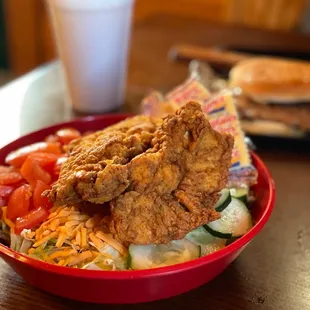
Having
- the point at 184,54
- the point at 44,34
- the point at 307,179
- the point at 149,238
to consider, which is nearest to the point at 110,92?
the point at 184,54

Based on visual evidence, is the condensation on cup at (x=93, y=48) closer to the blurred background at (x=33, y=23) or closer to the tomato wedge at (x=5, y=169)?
the tomato wedge at (x=5, y=169)

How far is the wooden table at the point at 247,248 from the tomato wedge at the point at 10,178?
0.46 feet

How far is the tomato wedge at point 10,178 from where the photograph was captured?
933mm

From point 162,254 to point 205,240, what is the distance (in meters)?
0.08

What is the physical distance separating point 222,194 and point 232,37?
1373 millimetres

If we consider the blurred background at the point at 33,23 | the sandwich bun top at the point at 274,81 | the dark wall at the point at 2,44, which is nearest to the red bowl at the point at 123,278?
the sandwich bun top at the point at 274,81

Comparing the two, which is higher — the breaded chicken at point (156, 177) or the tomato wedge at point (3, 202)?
the breaded chicken at point (156, 177)

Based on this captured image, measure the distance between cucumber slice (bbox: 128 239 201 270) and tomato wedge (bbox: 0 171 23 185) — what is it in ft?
0.89

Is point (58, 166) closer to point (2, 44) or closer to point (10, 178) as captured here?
point (10, 178)

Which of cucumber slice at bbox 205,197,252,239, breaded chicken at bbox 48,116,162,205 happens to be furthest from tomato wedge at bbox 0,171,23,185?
cucumber slice at bbox 205,197,252,239

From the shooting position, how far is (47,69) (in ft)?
5.95

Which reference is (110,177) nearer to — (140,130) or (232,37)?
(140,130)

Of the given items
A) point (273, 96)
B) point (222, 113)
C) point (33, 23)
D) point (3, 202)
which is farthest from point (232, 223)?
point (33, 23)

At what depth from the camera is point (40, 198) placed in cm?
89
